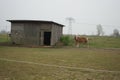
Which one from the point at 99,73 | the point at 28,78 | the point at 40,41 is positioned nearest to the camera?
the point at 28,78

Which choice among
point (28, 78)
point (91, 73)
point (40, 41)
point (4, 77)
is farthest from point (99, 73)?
point (40, 41)

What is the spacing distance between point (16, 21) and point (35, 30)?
304cm

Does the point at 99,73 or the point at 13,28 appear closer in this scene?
the point at 99,73

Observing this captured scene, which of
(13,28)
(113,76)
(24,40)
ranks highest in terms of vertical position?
(13,28)

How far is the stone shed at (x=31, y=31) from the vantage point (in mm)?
23234

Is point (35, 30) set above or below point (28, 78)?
above

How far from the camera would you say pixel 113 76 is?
7.10m

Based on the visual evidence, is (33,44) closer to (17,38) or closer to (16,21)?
(17,38)

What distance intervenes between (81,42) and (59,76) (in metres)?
19.5

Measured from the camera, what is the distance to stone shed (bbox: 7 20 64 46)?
76.2 feet

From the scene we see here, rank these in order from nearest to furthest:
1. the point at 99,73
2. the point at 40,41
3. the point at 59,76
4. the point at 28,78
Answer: the point at 28,78 → the point at 59,76 → the point at 99,73 → the point at 40,41

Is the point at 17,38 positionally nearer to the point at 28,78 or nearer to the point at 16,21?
the point at 16,21

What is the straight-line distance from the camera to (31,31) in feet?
77.8

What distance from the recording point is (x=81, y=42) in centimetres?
2614
